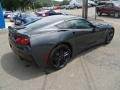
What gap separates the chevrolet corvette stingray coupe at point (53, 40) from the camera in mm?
4102

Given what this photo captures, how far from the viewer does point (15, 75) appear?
426cm

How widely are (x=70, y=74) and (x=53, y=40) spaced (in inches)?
40.1

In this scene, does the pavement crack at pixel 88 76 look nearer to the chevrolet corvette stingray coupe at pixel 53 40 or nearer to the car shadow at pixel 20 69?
the chevrolet corvette stingray coupe at pixel 53 40

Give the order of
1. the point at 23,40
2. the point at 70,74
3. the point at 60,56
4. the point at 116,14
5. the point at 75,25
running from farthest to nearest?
the point at 116,14 → the point at 75,25 → the point at 60,56 → the point at 70,74 → the point at 23,40

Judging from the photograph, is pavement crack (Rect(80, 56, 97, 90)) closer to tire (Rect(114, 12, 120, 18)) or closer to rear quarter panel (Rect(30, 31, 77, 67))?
rear quarter panel (Rect(30, 31, 77, 67))

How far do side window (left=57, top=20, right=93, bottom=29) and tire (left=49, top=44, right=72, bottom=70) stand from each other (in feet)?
2.01

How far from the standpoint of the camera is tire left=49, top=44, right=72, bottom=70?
173 inches

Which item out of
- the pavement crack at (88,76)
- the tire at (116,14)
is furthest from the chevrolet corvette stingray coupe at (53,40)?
the tire at (116,14)

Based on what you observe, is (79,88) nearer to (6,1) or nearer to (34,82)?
(34,82)

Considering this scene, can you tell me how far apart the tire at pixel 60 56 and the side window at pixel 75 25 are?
614mm

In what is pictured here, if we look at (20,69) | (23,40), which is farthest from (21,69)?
(23,40)

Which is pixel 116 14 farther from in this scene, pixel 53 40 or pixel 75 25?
pixel 53 40

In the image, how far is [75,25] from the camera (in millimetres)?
5086

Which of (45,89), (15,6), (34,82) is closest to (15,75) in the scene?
(34,82)
